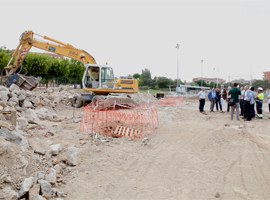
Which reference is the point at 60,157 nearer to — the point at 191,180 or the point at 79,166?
the point at 79,166

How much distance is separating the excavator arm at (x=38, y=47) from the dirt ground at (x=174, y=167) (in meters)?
9.48

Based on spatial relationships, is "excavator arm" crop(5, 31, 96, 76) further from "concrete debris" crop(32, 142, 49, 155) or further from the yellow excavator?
"concrete debris" crop(32, 142, 49, 155)

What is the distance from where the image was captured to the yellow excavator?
17.2 m

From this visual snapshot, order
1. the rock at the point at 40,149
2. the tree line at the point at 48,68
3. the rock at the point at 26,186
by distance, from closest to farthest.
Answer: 1. the rock at the point at 26,186
2. the rock at the point at 40,149
3. the tree line at the point at 48,68

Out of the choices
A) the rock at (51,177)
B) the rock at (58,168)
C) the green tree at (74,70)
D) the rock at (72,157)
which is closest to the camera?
the rock at (51,177)

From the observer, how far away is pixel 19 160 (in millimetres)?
5672

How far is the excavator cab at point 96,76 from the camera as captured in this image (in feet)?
56.9

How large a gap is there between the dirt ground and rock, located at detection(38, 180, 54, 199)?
11.6 inches

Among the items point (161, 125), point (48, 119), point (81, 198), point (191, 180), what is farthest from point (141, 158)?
point (48, 119)

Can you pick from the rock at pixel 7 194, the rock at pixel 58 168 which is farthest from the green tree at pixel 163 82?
the rock at pixel 7 194

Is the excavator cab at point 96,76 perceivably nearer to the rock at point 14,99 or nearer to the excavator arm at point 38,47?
the excavator arm at point 38,47

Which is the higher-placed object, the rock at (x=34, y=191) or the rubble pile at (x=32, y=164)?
the rubble pile at (x=32, y=164)

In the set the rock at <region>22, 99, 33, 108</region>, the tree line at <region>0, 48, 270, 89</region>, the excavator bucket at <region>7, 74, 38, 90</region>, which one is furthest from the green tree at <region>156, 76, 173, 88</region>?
the rock at <region>22, 99, 33, 108</region>

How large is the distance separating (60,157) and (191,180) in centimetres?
280
